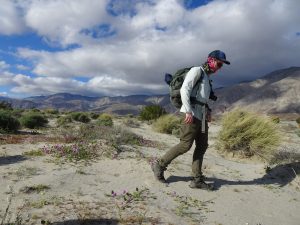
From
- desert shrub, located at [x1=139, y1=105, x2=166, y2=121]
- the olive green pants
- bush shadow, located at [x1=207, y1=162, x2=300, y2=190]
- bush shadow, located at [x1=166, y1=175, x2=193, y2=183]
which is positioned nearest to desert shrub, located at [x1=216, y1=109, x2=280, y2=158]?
bush shadow, located at [x1=207, y1=162, x2=300, y2=190]

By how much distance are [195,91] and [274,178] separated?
3058mm

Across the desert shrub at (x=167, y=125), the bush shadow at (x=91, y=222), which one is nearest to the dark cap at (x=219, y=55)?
the bush shadow at (x=91, y=222)

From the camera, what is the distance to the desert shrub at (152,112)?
983 inches

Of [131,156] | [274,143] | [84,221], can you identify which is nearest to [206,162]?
[131,156]

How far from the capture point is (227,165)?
29.4ft

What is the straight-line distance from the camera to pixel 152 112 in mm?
25156

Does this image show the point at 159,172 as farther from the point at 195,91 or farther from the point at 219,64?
the point at 219,64

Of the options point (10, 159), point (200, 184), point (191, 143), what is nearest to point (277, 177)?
point (200, 184)

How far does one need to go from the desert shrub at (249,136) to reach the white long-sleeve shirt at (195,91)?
15.2ft

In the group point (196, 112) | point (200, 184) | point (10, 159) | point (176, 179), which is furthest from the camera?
point (10, 159)

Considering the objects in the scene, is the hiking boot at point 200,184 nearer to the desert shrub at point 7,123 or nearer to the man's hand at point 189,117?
the man's hand at point 189,117

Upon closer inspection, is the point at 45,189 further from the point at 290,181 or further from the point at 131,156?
the point at 290,181

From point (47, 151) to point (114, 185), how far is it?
2479 mm

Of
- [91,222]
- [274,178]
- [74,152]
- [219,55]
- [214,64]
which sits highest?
[219,55]
